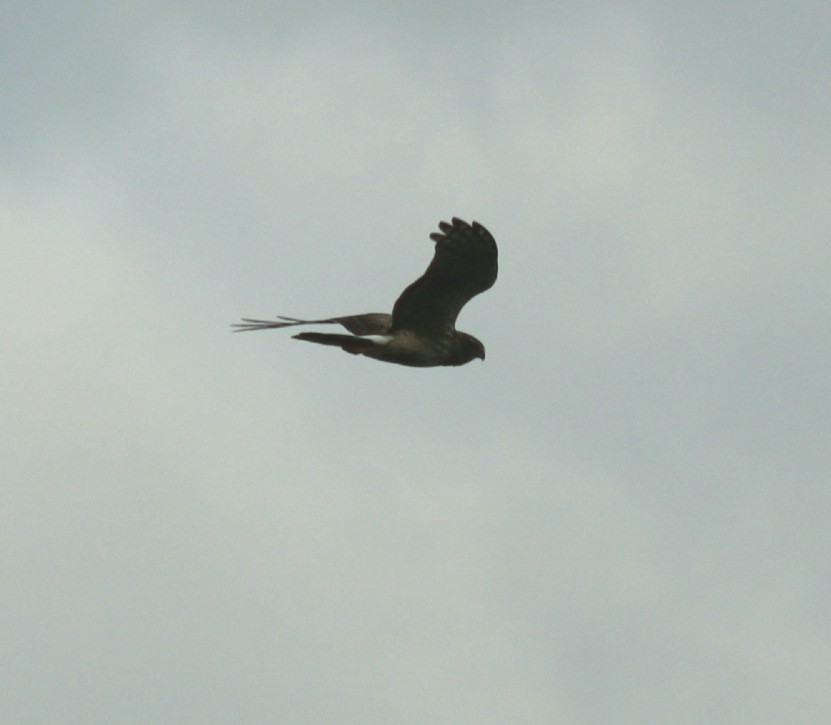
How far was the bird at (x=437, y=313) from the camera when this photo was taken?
12492 mm

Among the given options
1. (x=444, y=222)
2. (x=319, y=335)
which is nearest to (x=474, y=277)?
(x=444, y=222)

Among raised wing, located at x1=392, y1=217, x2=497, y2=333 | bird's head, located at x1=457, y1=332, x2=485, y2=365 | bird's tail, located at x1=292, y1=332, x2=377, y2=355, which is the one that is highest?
raised wing, located at x1=392, y1=217, x2=497, y2=333

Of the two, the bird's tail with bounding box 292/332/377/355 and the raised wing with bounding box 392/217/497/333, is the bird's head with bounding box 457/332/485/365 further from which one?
the bird's tail with bounding box 292/332/377/355

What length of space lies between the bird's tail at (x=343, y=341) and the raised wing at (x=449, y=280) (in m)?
0.39

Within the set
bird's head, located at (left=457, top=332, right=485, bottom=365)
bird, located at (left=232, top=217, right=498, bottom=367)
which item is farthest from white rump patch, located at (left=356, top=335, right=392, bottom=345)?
bird's head, located at (left=457, top=332, right=485, bottom=365)

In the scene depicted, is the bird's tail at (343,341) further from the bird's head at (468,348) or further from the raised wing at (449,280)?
the bird's head at (468,348)

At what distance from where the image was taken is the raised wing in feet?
41.1

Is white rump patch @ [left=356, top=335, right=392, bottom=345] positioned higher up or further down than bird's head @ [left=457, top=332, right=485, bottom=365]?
further down

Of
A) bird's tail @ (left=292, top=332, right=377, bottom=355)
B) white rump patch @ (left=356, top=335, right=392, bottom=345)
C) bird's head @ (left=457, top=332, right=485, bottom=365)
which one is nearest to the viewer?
bird's tail @ (left=292, top=332, right=377, bottom=355)

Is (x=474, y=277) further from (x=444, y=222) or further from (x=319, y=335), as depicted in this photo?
(x=319, y=335)

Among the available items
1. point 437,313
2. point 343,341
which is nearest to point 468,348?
point 437,313

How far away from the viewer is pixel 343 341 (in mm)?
12680

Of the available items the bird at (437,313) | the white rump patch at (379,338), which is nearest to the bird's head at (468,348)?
the bird at (437,313)

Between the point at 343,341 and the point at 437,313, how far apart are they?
108 cm
